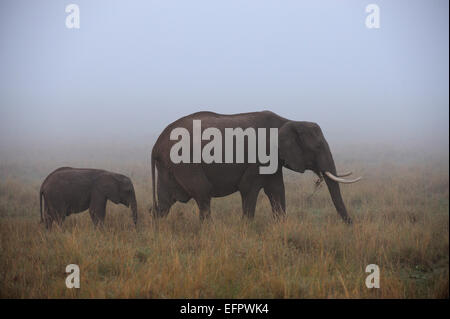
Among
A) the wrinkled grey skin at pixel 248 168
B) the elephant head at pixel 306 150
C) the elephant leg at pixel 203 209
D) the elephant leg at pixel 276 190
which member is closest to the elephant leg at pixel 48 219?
the wrinkled grey skin at pixel 248 168

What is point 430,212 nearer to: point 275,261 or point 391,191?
point 391,191

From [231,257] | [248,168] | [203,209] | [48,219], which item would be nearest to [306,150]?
[248,168]

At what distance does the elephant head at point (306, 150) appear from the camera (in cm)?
682

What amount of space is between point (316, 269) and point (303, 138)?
311 centimetres

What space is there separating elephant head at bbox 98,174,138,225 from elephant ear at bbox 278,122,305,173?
3.31m

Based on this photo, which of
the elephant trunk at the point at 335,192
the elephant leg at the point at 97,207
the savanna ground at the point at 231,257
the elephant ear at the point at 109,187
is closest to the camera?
the savanna ground at the point at 231,257

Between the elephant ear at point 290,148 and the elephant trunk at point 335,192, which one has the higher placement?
the elephant ear at point 290,148

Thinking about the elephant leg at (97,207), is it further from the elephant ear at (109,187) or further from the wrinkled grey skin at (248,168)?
the wrinkled grey skin at (248,168)

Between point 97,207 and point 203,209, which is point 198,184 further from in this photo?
point 97,207

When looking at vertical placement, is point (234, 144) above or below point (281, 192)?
above

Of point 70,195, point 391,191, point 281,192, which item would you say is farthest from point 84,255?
point 391,191

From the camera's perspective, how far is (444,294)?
3701 millimetres

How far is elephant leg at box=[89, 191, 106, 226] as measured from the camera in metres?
6.93

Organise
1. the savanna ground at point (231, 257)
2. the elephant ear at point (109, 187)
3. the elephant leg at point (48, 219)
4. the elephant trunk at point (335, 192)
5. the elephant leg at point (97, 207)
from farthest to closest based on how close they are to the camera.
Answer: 1. the elephant ear at point (109, 187)
2. the elephant leg at point (97, 207)
3. the elephant leg at point (48, 219)
4. the elephant trunk at point (335, 192)
5. the savanna ground at point (231, 257)
